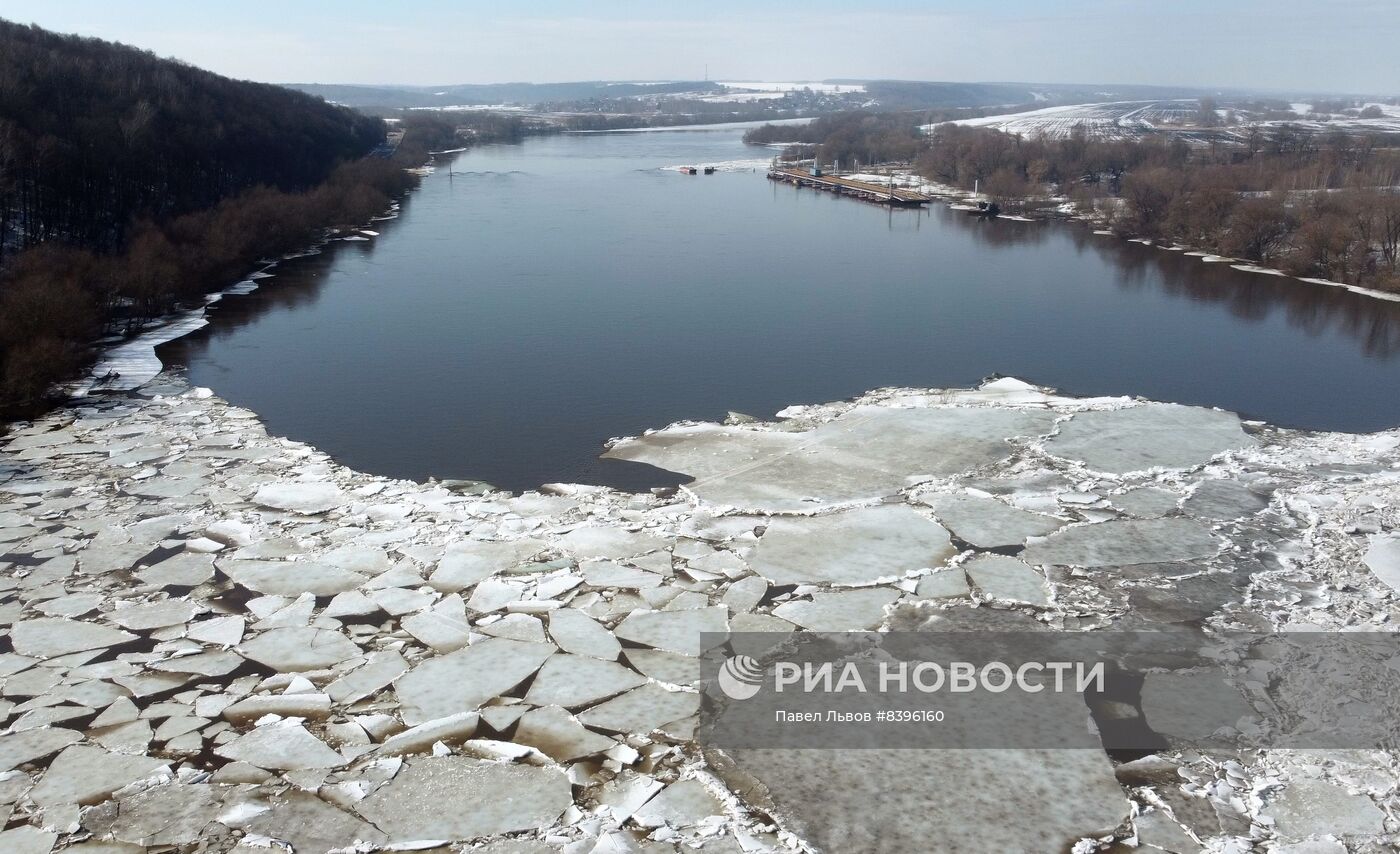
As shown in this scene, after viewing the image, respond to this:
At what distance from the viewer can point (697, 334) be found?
51.5 ft

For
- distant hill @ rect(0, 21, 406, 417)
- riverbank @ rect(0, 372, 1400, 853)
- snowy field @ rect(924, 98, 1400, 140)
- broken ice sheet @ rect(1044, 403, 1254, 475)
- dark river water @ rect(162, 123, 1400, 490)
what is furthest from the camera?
snowy field @ rect(924, 98, 1400, 140)

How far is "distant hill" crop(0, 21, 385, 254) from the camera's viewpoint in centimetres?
1838

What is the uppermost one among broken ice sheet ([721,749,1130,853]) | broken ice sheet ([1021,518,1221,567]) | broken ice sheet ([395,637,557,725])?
broken ice sheet ([395,637,557,725])

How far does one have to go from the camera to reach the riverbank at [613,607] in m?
4.75

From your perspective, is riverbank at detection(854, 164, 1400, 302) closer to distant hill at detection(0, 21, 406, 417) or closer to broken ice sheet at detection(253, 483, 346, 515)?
broken ice sheet at detection(253, 483, 346, 515)

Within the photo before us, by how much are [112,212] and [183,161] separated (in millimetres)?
3389

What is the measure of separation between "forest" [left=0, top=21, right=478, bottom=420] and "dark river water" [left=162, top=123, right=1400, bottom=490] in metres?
1.29

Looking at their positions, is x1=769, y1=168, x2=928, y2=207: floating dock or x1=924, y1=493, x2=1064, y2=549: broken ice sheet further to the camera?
x1=769, y1=168, x2=928, y2=207: floating dock

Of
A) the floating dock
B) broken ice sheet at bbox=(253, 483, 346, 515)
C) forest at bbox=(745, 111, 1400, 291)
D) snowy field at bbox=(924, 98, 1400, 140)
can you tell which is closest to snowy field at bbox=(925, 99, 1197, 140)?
snowy field at bbox=(924, 98, 1400, 140)

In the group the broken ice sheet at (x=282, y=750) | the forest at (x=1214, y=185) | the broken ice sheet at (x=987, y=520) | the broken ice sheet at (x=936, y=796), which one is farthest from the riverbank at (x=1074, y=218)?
the broken ice sheet at (x=282, y=750)

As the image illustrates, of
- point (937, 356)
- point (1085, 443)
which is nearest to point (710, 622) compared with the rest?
point (1085, 443)

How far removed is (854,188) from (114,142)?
86.3 ft

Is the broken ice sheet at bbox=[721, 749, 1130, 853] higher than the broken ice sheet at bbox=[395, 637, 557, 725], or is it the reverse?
the broken ice sheet at bbox=[395, 637, 557, 725]

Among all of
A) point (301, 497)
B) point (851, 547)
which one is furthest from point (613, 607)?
point (301, 497)
